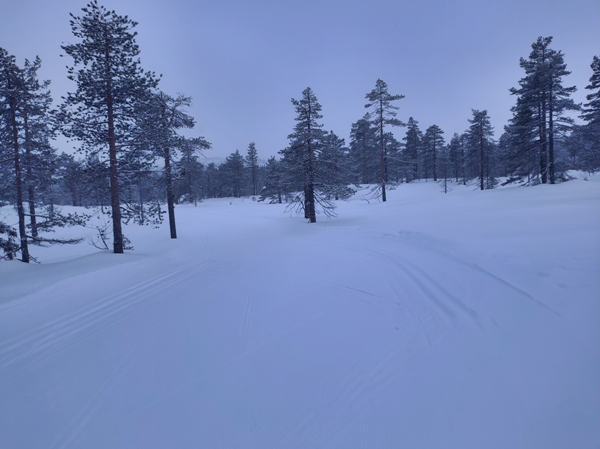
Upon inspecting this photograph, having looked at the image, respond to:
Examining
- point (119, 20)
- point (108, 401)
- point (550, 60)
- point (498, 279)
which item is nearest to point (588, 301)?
point (498, 279)

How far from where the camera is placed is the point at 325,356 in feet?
10.8

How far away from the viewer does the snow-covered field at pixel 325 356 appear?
231cm

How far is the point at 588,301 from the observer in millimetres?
3727

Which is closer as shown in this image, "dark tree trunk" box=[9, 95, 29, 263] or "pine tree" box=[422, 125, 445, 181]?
"dark tree trunk" box=[9, 95, 29, 263]

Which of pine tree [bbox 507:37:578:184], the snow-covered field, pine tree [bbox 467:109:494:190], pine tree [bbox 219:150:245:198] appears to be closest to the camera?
the snow-covered field

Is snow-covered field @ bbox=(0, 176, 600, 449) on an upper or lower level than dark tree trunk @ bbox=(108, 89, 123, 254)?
lower

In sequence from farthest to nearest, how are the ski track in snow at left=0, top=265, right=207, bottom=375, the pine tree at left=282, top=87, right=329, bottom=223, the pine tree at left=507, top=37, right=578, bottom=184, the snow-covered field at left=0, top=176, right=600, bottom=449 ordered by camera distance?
1. the pine tree at left=507, top=37, right=578, bottom=184
2. the pine tree at left=282, top=87, right=329, bottom=223
3. the ski track in snow at left=0, top=265, right=207, bottom=375
4. the snow-covered field at left=0, top=176, right=600, bottom=449

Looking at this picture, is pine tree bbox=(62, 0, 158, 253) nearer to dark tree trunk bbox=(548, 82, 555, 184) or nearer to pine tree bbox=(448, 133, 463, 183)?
dark tree trunk bbox=(548, 82, 555, 184)

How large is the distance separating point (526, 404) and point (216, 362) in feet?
10.9

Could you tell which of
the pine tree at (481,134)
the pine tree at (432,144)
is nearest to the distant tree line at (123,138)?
the pine tree at (481,134)

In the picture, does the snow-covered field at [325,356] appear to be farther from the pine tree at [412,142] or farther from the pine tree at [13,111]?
the pine tree at [412,142]

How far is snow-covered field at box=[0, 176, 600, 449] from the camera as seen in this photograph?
2311 millimetres

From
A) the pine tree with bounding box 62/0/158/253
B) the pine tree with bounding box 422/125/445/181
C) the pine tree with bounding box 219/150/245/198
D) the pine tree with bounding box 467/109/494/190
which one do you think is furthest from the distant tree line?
the pine tree with bounding box 219/150/245/198

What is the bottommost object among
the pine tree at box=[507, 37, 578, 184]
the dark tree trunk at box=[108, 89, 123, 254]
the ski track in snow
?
the ski track in snow
